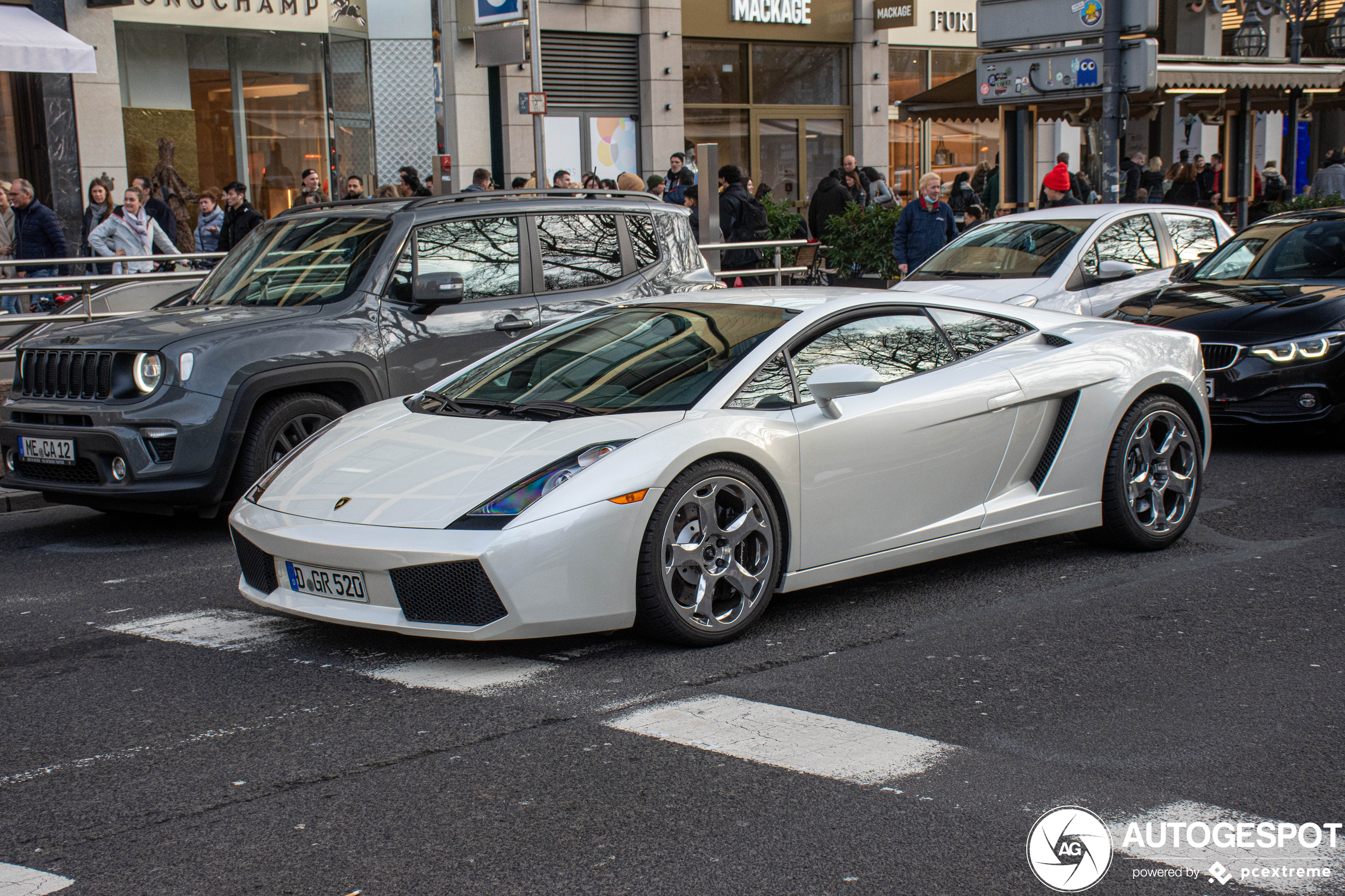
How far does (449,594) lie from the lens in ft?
16.0

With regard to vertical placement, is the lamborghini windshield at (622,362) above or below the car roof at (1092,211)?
below

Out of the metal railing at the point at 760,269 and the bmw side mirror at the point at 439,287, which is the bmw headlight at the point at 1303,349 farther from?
the metal railing at the point at 760,269

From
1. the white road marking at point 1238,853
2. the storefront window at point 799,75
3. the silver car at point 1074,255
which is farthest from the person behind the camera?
the storefront window at point 799,75

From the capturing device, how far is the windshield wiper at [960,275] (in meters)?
12.1

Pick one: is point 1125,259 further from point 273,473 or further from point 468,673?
point 468,673

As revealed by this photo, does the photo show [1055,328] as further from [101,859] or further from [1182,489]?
[101,859]

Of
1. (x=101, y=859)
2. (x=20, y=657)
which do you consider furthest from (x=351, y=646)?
(x=101, y=859)

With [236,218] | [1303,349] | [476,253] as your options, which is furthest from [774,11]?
[476,253]

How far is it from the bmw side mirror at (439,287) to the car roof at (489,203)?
0.61m

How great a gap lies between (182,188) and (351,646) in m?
15.0

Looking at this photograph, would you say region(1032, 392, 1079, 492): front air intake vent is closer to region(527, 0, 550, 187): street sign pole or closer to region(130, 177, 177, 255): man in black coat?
region(527, 0, 550, 187): street sign pole

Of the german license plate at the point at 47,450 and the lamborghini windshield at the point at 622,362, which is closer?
the lamborghini windshield at the point at 622,362

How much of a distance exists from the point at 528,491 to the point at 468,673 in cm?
67

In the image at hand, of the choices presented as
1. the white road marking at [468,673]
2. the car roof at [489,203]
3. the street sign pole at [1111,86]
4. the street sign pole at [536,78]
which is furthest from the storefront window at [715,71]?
the white road marking at [468,673]
